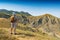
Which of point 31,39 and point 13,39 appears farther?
point 31,39

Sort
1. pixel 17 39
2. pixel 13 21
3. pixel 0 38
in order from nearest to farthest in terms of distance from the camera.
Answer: pixel 0 38 < pixel 17 39 < pixel 13 21

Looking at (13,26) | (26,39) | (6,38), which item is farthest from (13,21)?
(6,38)

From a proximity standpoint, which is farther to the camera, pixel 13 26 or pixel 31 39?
pixel 13 26

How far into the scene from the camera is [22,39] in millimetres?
18266

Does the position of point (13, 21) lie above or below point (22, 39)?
above

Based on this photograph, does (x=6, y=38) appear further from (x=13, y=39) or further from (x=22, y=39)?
(x=22, y=39)

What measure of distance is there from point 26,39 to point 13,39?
2.01m

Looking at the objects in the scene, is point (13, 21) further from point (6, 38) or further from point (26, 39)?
point (6, 38)

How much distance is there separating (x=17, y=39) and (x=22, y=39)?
2.34 ft

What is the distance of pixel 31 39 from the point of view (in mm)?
18656

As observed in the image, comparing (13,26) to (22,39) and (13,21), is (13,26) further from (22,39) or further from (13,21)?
(22,39)

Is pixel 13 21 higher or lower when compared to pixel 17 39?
higher

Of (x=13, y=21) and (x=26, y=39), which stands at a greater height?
(x=13, y=21)

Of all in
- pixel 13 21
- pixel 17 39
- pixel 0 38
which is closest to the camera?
pixel 0 38
